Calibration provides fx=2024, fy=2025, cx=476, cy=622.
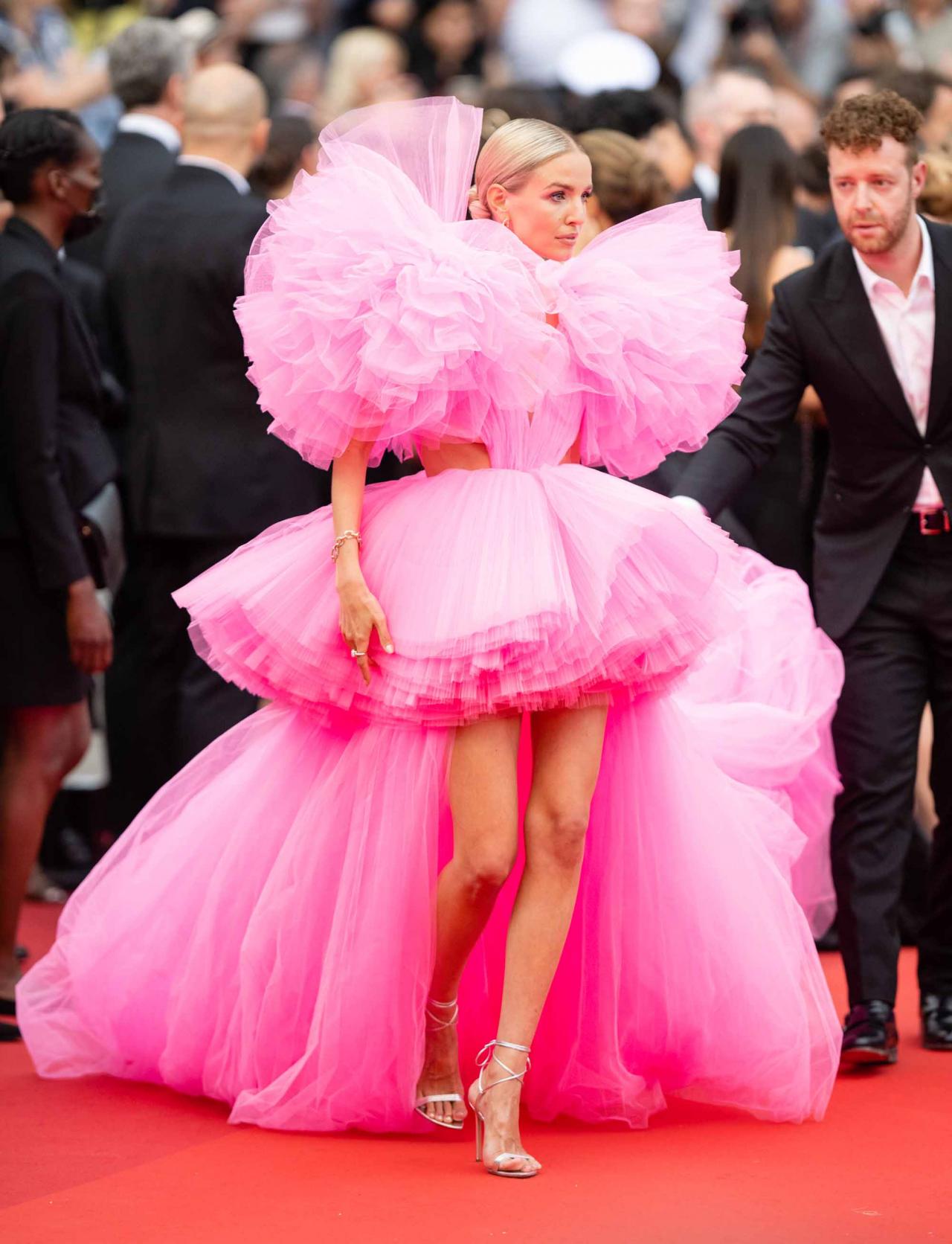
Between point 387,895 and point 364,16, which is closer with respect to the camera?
point 387,895

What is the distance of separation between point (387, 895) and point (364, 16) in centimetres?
872

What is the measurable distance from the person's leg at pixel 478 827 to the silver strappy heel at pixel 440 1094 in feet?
0.57

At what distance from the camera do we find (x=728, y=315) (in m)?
4.40

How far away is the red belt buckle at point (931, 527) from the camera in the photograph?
501 centimetres

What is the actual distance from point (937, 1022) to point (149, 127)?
4278mm

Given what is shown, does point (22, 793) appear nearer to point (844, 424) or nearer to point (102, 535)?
point (102, 535)

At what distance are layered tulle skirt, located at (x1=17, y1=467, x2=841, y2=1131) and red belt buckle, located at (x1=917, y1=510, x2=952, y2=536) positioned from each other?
2.08ft

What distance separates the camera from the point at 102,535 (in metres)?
5.76

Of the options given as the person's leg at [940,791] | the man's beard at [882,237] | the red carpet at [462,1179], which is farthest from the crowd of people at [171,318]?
the red carpet at [462,1179]

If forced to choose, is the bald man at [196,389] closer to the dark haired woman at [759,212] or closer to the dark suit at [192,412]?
the dark suit at [192,412]

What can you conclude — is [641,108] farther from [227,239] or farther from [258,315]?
[258,315]

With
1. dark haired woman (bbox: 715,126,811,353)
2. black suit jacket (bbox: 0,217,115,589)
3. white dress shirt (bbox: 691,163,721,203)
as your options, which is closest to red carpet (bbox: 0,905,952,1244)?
black suit jacket (bbox: 0,217,115,589)

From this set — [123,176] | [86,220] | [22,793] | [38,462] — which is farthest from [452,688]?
[123,176]

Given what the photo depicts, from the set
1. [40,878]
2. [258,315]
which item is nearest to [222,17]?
[40,878]
